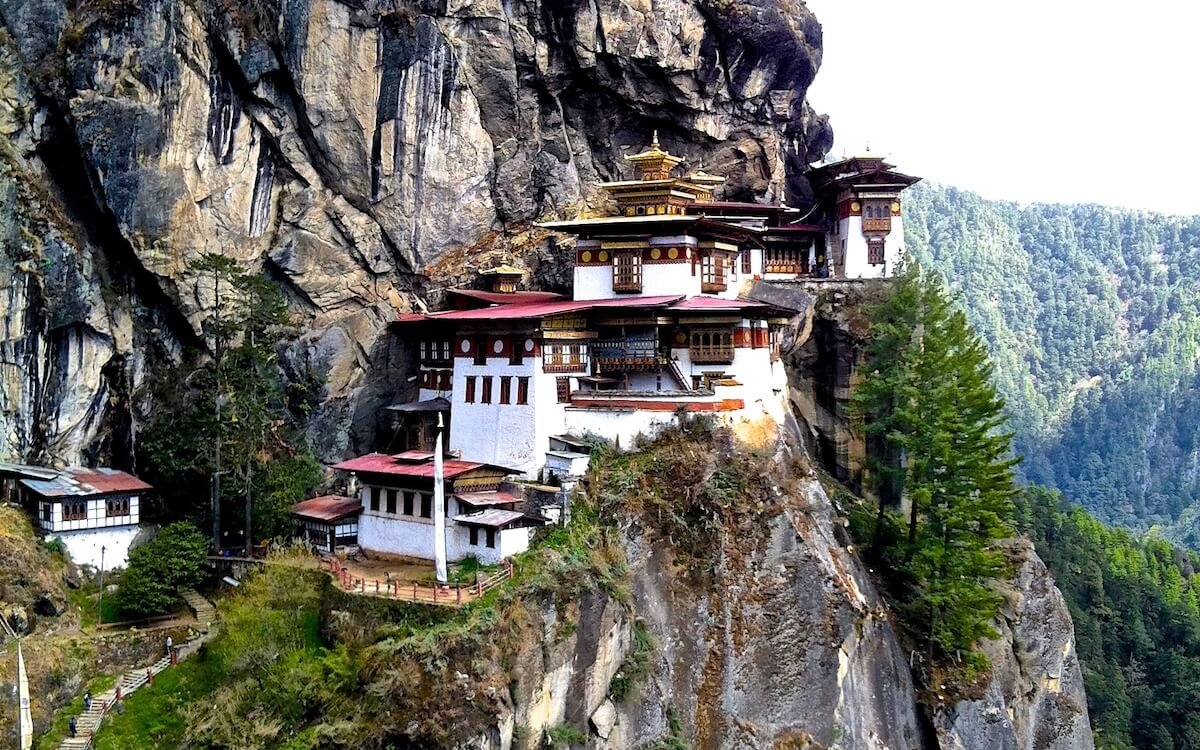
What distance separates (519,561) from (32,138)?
23228mm

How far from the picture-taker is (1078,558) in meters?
72.2

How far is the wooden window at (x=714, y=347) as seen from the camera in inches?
1505

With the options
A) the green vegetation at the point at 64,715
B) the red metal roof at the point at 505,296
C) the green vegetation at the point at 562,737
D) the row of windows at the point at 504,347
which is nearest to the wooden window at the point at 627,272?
the red metal roof at the point at 505,296

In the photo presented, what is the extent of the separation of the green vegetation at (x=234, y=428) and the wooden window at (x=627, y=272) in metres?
12.6

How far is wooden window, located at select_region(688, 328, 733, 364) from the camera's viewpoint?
38.2 metres

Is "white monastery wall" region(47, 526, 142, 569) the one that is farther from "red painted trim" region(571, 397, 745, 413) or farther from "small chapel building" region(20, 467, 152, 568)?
"red painted trim" region(571, 397, 745, 413)

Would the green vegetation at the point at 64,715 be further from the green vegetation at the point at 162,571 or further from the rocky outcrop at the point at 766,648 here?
the rocky outcrop at the point at 766,648

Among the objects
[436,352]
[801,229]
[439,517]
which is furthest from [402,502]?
[801,229]

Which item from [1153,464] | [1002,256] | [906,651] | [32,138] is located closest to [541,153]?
[32,138]

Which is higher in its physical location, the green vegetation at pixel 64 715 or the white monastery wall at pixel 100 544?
the white monastery wall at pixel 100 544

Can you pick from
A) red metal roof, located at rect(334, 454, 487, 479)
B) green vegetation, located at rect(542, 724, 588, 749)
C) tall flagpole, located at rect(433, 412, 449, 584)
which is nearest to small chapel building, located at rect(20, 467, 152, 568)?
red metal roof, located at rect(334, 454, 487, 479)

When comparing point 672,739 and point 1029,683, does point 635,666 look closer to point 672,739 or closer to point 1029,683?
point 672,739

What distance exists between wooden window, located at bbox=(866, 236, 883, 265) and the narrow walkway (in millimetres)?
31690

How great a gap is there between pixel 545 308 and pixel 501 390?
3.41 meters
